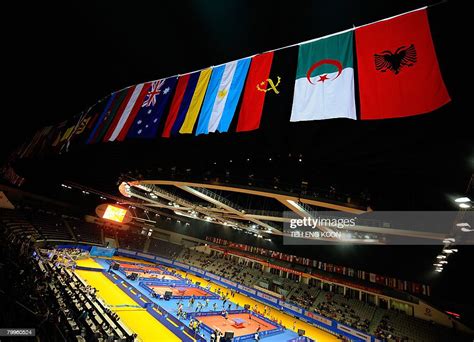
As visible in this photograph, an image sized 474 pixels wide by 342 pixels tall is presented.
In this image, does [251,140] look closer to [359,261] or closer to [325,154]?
[325,154]

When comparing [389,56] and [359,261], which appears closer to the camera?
[389,56]

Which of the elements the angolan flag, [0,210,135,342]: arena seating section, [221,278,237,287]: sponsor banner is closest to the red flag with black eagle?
the angolan flag

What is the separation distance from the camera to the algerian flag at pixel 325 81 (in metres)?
5.79

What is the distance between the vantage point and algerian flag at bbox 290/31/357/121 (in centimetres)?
579

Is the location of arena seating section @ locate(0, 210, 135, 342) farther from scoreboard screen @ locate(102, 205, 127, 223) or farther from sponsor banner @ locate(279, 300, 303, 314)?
scoreboard screen @ locate(102, 205, 127, 223)

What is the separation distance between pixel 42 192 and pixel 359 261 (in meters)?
43.7

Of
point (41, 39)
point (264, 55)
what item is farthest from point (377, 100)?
point (41, 39)

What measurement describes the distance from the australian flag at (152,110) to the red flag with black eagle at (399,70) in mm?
7693

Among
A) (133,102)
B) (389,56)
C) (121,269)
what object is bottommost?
(121,269)

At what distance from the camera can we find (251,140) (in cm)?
1561

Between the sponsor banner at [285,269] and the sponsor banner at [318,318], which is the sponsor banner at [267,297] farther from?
the sponsor banner at [285,269]

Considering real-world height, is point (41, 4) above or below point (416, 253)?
above
